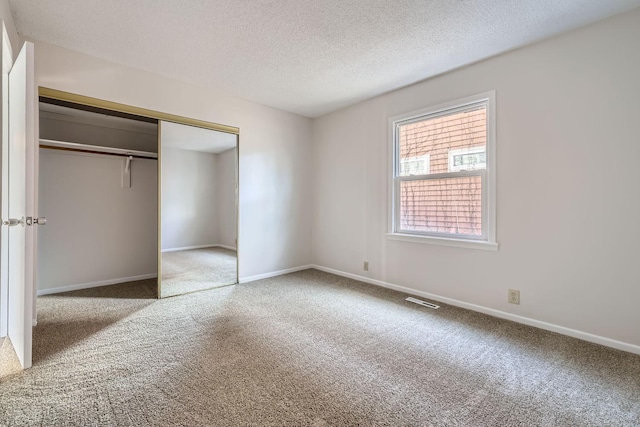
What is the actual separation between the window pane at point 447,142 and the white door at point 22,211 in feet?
11.0

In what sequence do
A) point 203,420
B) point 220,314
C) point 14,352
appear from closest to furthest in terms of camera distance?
point 203,420 → point 14,352 → point 220,314

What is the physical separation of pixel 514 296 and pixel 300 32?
2.96m

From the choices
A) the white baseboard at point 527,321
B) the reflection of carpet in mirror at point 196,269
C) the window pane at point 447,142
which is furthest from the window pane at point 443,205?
the reflection of carpet in mirror at point 196,269

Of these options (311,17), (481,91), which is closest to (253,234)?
(311,17)

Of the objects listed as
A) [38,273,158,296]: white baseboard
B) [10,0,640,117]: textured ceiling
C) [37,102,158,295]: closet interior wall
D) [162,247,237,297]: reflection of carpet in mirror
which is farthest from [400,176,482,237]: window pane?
[38,273,158,296]: white baseboard

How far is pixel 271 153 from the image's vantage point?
165 inches

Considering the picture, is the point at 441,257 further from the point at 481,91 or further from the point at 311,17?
the point at 311,17

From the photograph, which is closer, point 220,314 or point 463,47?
point 463,47

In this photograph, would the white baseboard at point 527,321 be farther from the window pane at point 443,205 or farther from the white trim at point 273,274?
the white trim at point 273,274

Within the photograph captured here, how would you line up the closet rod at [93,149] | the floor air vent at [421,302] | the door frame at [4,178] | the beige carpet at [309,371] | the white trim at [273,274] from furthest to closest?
1. the white trim at [273,274]
2. the closet rod at [93,149]
3. the floor air vent at [421,302]
4. the door frame at [4,178]
5. the beige carpet at [309,371]

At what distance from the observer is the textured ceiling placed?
6.74 ft

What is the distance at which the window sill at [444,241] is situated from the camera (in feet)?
9.16

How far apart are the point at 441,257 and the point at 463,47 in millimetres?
2033

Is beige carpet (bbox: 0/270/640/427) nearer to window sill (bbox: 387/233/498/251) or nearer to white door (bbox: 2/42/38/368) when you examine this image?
white door (bbox: 2/42/38/368)
